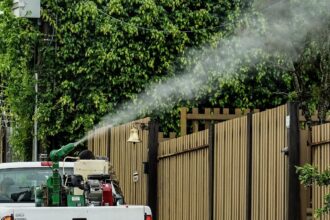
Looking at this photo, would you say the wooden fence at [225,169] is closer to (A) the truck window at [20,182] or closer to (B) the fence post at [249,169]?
(B) the fence post at [249,169]

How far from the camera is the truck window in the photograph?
1203 centimetres

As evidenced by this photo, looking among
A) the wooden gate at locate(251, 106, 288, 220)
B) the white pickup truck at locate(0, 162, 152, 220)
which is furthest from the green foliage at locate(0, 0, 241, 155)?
the wooden gate at locate(251, 106, 288, 220)

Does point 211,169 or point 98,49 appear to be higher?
point 98,49

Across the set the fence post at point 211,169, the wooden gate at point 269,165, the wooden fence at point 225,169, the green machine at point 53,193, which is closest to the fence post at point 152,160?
the wooden fence at point 225,169

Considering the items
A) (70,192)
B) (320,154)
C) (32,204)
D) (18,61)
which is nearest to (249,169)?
(320,154)

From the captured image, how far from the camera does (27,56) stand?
72.3ft

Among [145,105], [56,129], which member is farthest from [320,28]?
[56,129]

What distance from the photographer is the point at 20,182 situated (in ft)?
40.2

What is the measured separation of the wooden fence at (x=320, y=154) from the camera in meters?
10.1

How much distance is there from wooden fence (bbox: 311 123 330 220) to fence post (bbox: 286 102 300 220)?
19cm

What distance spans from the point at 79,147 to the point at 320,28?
346 inches

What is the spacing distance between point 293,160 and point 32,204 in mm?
3108

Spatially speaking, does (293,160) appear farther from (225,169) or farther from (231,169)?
(225,169)

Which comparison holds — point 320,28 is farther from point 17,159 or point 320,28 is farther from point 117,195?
point 17,159
